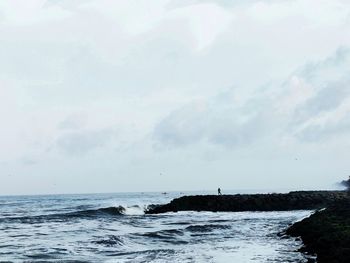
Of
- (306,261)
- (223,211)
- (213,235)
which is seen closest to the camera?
(306,261)

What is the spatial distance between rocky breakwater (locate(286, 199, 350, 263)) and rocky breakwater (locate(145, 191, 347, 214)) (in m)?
34.4

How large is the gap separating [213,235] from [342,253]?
719 inches

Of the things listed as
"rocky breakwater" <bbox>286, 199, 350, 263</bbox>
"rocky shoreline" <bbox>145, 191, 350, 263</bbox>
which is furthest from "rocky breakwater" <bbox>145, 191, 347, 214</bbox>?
"rocky breakwater" <bbox>286, 199, 350, 263</bbox>

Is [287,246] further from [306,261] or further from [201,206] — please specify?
[201,206]

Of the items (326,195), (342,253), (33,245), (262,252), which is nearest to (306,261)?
(342,253)

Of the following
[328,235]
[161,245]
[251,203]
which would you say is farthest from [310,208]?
[328,235]

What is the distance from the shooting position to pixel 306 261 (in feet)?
73.4

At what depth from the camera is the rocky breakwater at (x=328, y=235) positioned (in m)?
21.0

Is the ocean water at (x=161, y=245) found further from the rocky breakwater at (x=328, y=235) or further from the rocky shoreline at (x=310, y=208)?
the rocky shoreline at (x=310, y=208)

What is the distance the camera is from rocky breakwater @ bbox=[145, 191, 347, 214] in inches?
2790

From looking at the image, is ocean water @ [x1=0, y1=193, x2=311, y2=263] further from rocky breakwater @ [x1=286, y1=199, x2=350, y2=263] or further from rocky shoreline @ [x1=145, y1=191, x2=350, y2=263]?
rocky shoreline @ [x1=145, y1=191, x2=350, y2=263]

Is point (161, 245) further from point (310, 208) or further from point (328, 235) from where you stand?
point (310, 208)

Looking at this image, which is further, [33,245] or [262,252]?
[33,245]

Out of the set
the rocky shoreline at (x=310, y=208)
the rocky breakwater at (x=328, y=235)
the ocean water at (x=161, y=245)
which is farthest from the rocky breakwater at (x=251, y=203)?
the rocky breakwater at (x=328, y=235)
